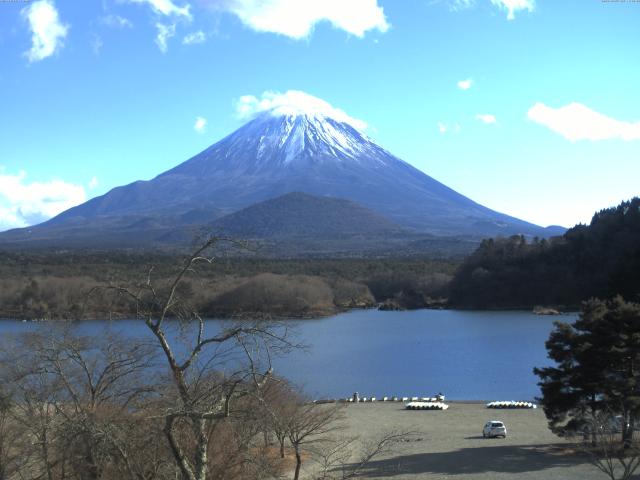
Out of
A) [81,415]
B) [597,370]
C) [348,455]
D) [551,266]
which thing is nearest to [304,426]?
[348,455]

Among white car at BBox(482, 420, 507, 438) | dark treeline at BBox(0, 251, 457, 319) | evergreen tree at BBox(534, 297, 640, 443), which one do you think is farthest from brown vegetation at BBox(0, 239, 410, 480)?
dark treeline at BBox(0, 251, 457, 319)

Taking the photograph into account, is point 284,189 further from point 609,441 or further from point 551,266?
point 609,441

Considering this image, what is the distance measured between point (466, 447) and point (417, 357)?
48.4 ft

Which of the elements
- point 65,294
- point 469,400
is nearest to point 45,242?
point 65,294

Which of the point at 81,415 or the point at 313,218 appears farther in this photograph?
the point at 313,218

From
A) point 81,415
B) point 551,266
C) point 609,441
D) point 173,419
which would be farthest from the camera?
point 551,266

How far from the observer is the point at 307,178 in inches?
4628

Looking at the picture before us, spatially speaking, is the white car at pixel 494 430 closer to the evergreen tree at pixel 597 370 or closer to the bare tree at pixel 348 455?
the bare tree at pixel 348 455

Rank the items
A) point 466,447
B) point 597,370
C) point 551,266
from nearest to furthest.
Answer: point 597,370, point 466,447, point 551,266

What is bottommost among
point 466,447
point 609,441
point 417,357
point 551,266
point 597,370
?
point 417,357

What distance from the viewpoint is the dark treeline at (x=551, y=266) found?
1857 inches

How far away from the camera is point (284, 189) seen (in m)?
113

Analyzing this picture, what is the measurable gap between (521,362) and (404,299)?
2783 cm

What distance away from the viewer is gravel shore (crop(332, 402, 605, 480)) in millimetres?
11477
